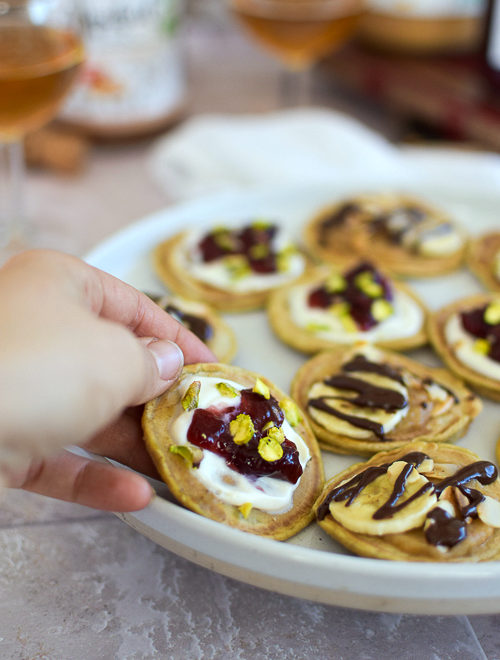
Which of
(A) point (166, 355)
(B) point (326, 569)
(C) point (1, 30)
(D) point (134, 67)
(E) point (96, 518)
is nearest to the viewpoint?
(B) point (326, 569)

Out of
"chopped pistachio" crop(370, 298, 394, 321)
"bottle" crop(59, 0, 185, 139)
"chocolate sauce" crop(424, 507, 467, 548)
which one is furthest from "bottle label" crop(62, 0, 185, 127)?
"chocolate sauce" crop(424, 507, 467, 548)

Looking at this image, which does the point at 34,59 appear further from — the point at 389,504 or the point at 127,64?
the point at 389,504

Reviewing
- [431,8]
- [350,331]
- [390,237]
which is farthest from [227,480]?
[431,8]

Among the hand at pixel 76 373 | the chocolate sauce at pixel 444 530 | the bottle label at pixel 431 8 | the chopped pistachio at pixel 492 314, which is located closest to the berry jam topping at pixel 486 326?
the chopped pistachio at pixel 492 314

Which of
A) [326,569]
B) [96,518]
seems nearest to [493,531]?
[326,569]

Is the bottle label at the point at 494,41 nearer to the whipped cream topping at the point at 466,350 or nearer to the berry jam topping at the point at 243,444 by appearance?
the whipped cream topping at the point at 466,350

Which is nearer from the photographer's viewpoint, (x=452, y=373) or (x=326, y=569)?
(x=326, y=569)

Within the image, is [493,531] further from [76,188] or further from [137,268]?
[76,188]
